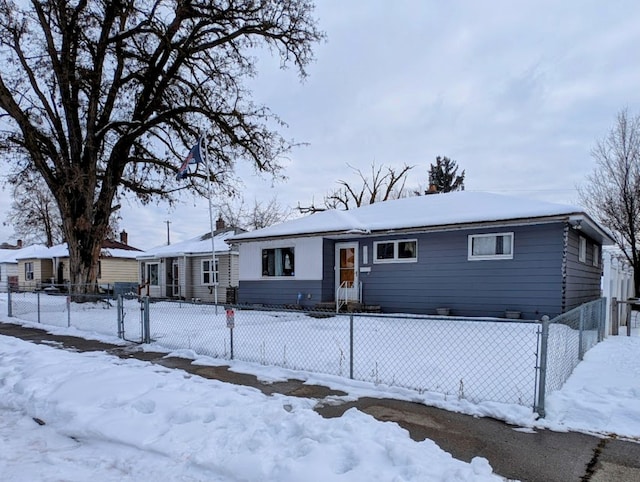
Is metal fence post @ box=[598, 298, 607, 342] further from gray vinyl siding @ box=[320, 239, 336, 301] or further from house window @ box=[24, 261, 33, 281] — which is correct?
house window @ box=[24, 261, 33, 281]

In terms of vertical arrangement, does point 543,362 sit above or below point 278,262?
below

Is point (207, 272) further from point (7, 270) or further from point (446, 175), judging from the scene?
point (7, 270)

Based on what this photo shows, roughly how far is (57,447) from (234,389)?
1.96 meters

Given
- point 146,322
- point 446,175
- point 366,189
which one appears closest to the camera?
point 146,322

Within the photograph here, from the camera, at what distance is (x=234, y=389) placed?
5.17 meters

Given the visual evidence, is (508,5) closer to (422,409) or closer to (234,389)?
(422,409)

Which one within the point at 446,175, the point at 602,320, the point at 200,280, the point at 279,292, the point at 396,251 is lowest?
the point at 200,280

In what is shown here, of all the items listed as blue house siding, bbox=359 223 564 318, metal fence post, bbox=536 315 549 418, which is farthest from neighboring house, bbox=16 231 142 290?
metal fence post, bbox=536 315 549 418

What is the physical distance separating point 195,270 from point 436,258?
48.9 ft

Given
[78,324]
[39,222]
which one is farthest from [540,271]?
[39,222]

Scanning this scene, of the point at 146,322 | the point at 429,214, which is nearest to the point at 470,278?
the point at 429,214

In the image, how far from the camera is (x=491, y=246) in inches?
459

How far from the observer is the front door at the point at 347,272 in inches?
553

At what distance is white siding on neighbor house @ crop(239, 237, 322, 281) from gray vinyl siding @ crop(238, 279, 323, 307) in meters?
0.19
